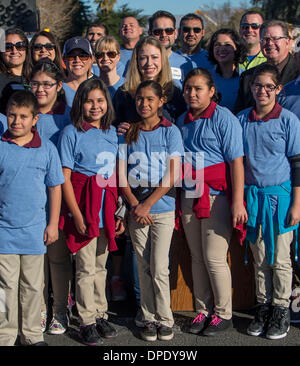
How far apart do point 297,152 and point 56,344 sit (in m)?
2.24

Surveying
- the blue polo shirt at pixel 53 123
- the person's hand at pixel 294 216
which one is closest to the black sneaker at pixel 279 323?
the person's hand at pixel 294 216

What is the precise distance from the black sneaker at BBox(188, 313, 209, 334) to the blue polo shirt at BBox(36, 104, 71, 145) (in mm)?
1733

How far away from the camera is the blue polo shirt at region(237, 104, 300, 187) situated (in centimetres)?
364

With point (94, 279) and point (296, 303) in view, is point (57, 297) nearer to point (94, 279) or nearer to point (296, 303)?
point (94, 279)

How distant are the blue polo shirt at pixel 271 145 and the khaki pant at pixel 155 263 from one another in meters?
0.72

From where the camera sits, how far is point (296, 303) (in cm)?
416

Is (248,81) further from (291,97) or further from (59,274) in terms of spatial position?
(59,274)

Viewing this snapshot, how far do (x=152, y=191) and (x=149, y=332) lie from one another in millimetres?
1041

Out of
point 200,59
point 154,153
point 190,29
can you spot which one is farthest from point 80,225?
point 190,29

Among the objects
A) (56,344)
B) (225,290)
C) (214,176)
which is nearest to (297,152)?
(214,176)

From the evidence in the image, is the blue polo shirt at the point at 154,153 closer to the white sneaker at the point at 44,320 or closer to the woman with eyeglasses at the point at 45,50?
the white sneaker at the point at 44,320

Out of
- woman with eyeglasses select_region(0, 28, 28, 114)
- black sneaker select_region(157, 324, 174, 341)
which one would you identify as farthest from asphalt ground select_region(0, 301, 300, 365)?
woman with eyeglasses select_region(0, 28, 28, 114)

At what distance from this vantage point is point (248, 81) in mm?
→ 4223
